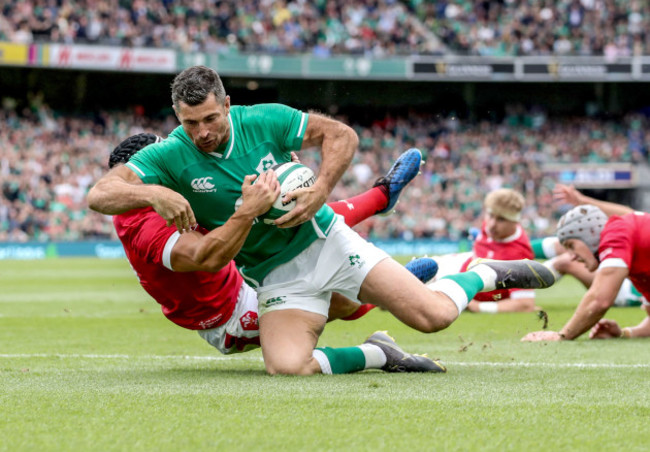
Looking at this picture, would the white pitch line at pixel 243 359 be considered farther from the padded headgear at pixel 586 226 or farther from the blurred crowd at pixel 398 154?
the blurred crowd at pixel 398 154

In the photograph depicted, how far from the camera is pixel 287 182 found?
5.14 m

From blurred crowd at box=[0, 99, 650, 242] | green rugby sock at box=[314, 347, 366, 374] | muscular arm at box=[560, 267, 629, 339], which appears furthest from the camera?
blurred crowd at box=[0, 99, 650, 242]

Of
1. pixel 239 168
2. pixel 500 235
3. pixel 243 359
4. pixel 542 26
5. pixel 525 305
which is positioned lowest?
pixel 525 305

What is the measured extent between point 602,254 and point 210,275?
10.6ft

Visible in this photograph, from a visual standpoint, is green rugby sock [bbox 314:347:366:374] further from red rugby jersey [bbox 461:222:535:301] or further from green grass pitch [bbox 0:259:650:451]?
red rugby jersey [bbox 461:222:535:301]

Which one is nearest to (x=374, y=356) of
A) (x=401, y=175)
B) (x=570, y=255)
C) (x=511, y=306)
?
(x=401, y=175)

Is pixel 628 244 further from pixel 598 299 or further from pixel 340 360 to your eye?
pixel 340 360

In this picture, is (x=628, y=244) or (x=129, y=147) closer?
(x=129, y=147)

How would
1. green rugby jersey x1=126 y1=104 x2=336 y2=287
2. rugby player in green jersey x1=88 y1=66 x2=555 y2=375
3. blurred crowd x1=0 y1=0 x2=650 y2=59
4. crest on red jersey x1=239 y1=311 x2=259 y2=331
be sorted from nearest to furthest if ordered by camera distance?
1. rugby player in green jersey x1=88 y1=66 x2=555 y2=375
2. green rugby jersey x1=126 y1=104 x2=336 y2=287
3. crest on red jersey x1=239 y1=311 x2=259 y2=331
4. blurred crowd x1=0 y1=0 x2=650 y2=59

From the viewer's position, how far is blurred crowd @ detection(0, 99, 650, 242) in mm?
27344

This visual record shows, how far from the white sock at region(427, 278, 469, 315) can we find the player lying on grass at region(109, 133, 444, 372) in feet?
1.31

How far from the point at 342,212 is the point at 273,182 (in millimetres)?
1629

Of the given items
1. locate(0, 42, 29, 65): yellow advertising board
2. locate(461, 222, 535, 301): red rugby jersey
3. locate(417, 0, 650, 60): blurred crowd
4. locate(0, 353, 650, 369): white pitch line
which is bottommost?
locate(0, 353, 650, 369): white pitch line

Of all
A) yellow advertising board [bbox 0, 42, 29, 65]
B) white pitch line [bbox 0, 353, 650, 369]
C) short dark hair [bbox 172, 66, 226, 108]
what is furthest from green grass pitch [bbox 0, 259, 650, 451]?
yellow advertising board [bbox 0, 42, 29, 65]
